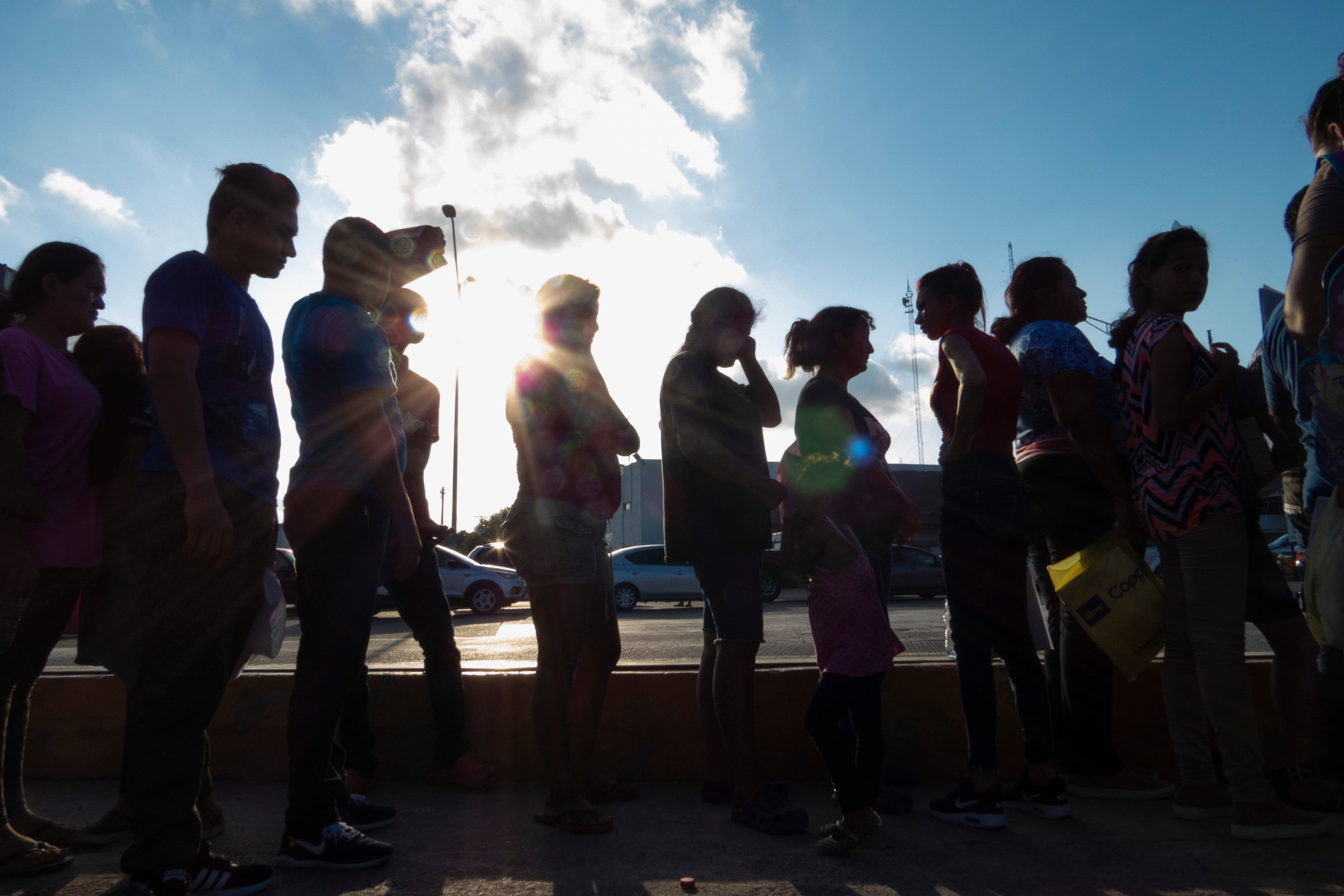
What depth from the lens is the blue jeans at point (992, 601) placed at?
8.57 ft

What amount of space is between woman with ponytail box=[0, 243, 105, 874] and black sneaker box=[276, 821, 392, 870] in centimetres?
61

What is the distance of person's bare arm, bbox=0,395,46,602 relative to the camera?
2068 millimetres

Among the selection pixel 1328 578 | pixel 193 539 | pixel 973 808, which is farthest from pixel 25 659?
pixel 1328 578

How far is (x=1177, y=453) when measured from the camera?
8.34 feet

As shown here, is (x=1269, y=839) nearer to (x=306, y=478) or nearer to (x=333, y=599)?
(x=333, y=599)

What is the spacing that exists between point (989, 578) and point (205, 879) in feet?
7.61

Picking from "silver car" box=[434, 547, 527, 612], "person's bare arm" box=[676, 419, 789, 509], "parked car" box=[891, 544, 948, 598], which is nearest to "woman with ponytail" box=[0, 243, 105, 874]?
"person's bare arm" box=[676, 419, 789, 509]

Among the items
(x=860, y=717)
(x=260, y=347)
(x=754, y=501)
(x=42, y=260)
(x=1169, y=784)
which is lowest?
(x=1169, y=784)

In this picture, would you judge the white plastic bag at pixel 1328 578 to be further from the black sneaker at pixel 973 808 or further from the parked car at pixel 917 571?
the parked car at pixel 917 571

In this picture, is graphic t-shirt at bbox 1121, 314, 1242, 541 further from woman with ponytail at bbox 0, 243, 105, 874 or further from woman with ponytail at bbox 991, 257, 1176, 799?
woman with ponytail at bbox 0, 243, 105, 874

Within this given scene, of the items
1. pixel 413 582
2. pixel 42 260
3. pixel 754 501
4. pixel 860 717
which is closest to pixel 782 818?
pixel 860 717

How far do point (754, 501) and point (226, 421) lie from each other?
1.55 meters

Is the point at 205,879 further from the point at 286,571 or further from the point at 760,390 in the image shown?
the point at 286,571

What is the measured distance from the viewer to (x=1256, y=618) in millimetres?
2633
